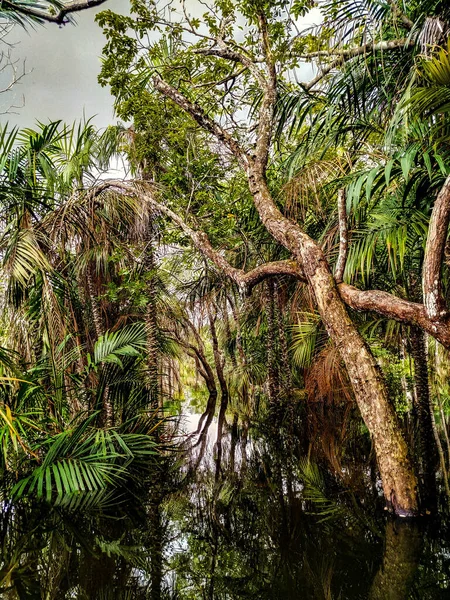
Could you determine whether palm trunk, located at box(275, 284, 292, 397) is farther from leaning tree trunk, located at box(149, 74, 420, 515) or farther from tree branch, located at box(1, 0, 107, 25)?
tree branch, located at box(1, 0, 107, 25)

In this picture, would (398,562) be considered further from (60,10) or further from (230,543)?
(60,10)

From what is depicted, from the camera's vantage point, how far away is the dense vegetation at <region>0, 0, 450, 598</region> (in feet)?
Answer: 10.4

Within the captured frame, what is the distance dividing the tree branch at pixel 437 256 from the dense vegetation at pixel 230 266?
0.6 inches

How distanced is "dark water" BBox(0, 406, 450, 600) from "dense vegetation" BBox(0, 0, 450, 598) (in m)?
0.03

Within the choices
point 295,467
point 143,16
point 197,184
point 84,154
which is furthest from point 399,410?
point 143,16

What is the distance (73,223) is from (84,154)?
1750 mm

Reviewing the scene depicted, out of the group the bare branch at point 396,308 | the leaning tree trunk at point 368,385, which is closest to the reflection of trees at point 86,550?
the leaning tree trunk at point 368,385

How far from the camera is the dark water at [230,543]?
2.29 metres

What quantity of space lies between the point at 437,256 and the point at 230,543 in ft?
8.39

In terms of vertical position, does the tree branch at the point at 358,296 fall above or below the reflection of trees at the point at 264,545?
above

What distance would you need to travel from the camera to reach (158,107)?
6082 mm

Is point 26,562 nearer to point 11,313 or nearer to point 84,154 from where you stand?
point 11,313

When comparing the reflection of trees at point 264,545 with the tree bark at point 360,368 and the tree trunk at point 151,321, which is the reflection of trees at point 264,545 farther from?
the tree trunk at point 151,321

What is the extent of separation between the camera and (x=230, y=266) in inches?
197
